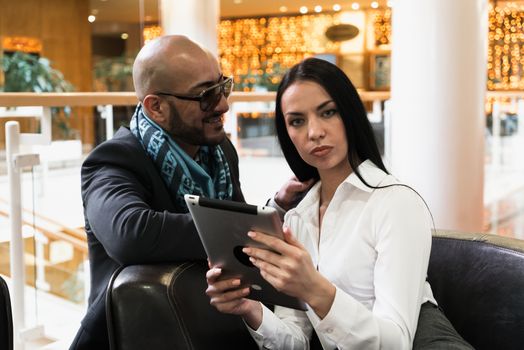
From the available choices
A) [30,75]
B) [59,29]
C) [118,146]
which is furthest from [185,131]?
[59,29]

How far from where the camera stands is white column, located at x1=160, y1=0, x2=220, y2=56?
5656 mm

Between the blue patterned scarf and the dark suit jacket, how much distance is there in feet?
0.09

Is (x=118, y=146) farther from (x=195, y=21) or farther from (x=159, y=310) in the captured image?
(x=195, y=21)

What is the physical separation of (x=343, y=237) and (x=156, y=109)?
0.71 m

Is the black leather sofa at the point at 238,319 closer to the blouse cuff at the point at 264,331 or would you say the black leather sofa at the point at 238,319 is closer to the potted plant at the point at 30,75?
the blouse cuff at the point at 264,331

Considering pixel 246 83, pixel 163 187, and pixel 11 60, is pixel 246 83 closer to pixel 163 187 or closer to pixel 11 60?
pixel 11 60

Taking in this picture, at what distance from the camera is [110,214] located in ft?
5.60

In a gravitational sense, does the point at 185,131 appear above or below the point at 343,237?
above

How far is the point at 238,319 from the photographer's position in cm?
171


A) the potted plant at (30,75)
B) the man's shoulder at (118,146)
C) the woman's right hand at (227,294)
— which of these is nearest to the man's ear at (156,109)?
the man's shoulder at (118,146)

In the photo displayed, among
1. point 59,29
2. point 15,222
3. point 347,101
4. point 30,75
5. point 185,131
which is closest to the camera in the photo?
point 347,101

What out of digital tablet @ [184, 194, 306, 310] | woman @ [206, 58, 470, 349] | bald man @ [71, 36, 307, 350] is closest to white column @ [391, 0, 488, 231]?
bald man @ [71, 36, 307, 350]

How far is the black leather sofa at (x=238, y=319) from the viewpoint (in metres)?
1.54

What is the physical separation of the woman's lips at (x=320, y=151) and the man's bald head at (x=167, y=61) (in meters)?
0.53
